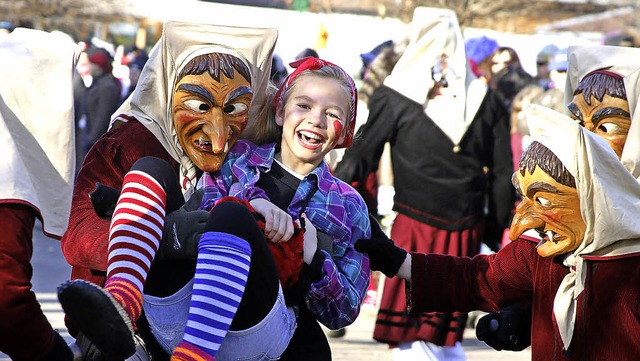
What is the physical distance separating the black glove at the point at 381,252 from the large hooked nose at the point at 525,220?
1.47ft

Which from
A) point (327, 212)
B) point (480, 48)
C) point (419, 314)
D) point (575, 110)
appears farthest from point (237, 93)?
point (480, 48)

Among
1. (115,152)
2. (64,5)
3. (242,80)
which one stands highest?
(242,80)

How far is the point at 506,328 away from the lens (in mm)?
4512

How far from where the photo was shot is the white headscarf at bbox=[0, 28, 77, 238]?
4012mm

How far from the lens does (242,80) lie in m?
4.44

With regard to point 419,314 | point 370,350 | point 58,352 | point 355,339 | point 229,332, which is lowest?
point 355,339

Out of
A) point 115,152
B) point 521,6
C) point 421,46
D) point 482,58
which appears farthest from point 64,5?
point 115,152

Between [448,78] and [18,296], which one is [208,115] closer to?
[18,296]

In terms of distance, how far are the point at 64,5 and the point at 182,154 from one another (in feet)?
80.3

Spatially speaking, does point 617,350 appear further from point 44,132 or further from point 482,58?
point 482,58

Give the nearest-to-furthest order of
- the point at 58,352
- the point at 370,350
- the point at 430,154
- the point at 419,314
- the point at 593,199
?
the point at 58,352
the point at 593,199
the point at 419,314
the point at 430,154
the point at 370,350

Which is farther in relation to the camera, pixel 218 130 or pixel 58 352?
pixel 218 130

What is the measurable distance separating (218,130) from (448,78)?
355 cm

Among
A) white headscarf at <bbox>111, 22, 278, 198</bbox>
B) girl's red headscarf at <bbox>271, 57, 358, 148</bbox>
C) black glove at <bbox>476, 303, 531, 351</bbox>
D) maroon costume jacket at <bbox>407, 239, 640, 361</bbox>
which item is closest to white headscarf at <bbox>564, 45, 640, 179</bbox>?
maroon costume jacket at <bbox>407, 239, 640, 361</bbox>
